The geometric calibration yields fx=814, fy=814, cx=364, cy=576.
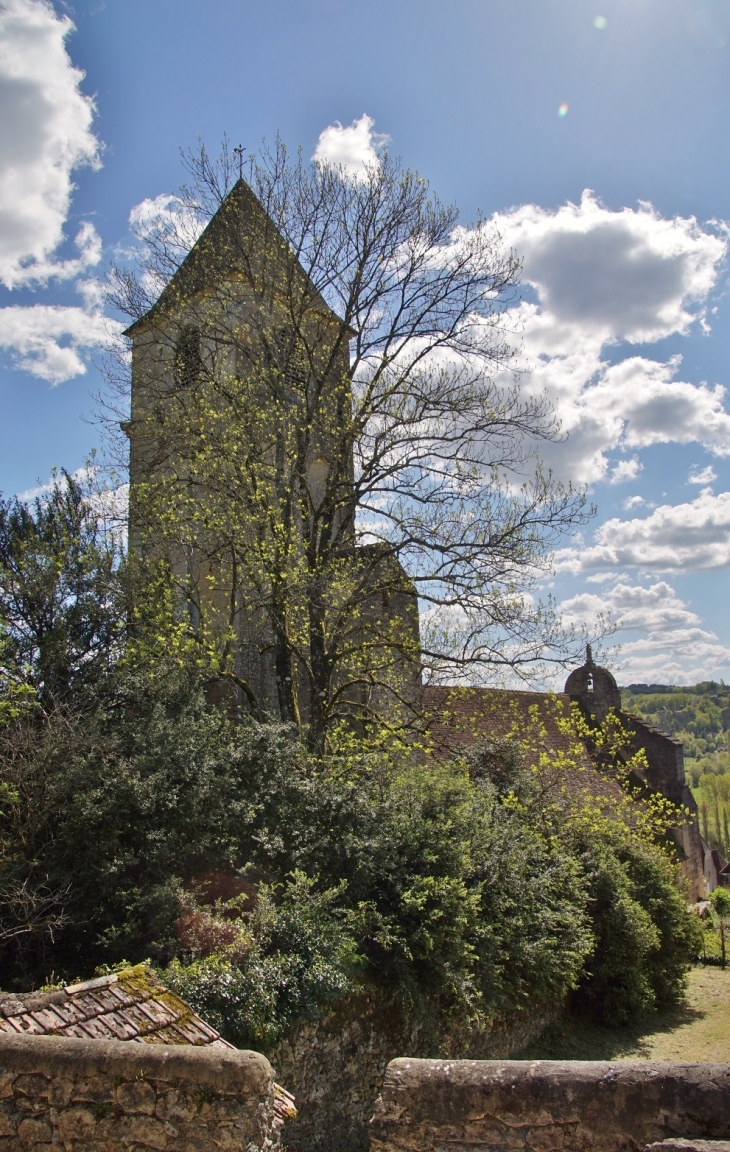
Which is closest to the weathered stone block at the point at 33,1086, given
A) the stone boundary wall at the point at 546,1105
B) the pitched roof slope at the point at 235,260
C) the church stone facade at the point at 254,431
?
the stone boundary wall at the point at 546,1105

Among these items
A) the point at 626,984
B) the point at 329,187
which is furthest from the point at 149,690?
the point at 329,187

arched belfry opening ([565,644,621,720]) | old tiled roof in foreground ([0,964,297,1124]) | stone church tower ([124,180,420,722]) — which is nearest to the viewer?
old tiled roof in foreground ([0,964,297,1124])

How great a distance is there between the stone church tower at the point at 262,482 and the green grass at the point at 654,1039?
21.1 feet

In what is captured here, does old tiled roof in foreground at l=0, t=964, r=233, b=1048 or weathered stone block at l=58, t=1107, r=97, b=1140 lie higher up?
old tiled roof in foreground at l=0, t=964, r=233, b=1048

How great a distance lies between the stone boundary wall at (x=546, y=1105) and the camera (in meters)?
3.48

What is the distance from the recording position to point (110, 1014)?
5.64 metres

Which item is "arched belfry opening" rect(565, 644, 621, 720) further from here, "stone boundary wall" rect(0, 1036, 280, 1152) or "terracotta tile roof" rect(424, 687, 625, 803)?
"stone boundary wall" rect(0, 1036, 280, 1152)

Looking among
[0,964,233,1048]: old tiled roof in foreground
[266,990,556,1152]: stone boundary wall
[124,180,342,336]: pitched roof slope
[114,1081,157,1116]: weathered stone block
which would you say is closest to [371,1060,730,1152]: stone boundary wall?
[114,1081,157,1116]: weathered stone block

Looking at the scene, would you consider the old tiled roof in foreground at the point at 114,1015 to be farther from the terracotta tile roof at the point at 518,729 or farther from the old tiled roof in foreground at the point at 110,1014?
the terracotta tile roof at the point at 518,729

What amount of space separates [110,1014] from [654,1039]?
11072mm

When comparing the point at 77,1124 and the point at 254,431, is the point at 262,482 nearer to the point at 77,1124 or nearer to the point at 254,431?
the point at 254,431

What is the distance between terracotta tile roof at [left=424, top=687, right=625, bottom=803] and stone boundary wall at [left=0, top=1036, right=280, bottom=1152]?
11131 mm

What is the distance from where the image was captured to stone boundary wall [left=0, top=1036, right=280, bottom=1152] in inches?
173

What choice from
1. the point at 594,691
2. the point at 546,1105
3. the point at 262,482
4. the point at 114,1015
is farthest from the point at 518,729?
the point at 546,1105
